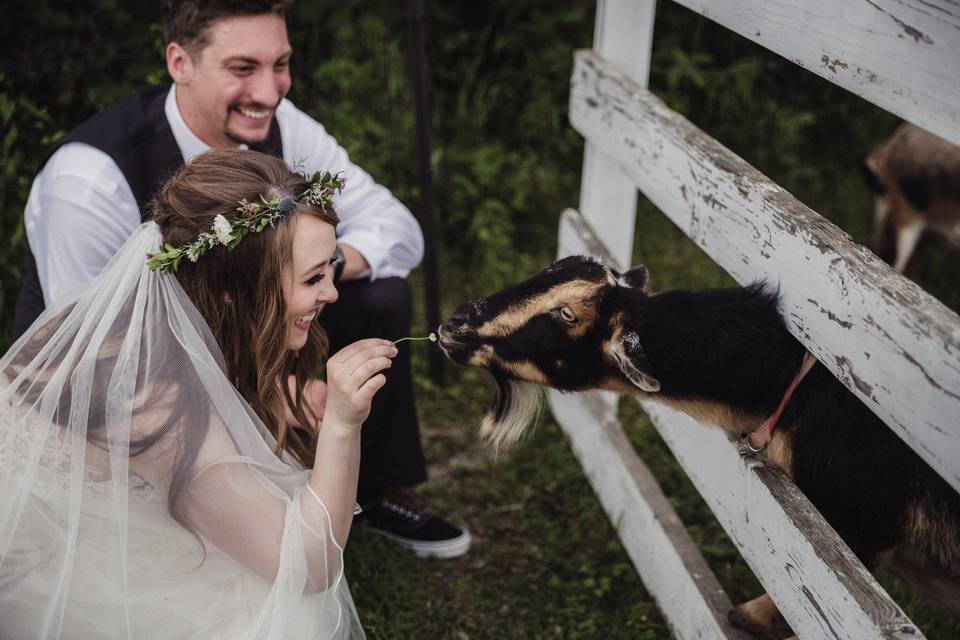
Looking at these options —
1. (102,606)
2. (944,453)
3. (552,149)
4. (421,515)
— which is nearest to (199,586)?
(102,606)

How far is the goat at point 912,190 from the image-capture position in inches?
183

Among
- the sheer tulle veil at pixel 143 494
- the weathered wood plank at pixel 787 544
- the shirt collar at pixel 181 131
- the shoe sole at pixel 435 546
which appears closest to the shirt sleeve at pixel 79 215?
the shirt collar at pixel 181 131

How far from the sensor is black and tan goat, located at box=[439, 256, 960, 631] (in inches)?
83.3

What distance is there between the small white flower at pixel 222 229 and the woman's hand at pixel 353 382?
0.38 meters

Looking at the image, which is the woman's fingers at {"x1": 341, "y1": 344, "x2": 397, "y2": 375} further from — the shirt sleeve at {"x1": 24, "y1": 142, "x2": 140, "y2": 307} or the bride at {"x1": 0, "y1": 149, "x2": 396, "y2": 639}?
the shirt sleeve at {"x1": 24, "y1": 142, "x2": 140, "y2": 307}

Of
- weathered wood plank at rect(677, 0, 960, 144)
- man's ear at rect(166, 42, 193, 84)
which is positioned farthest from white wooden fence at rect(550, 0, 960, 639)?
man's ear at rect(166, 42, 193, 84)

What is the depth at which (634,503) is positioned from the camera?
3195 millimetres

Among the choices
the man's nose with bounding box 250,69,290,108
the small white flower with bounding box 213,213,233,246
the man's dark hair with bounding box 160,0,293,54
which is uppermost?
the man's dark hair with bounding box 160,0,293,54

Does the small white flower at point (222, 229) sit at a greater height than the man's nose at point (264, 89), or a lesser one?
lesser

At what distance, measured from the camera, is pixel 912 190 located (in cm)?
477

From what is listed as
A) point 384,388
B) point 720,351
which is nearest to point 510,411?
point 384,388

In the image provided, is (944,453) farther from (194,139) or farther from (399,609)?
(194,139)

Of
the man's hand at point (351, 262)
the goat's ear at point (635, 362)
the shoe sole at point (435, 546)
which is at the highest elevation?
the goat's ear at point (635, 362)

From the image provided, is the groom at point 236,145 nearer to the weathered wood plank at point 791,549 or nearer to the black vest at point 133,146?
the black vest at point 133,146
